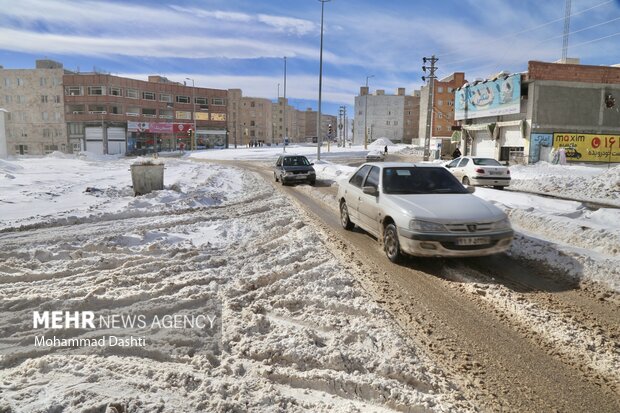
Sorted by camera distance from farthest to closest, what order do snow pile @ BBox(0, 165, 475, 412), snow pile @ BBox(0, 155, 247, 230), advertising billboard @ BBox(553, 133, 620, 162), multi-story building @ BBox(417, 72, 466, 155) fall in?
multi-story building @ BBox(417, 72, 466, 155) < advertising billboard @ BBox(553, 133, 620, 162) < snow pile @ BBox(0, 155, 247, 230) < snow pile @ BBox(0, 165, 475, 412)

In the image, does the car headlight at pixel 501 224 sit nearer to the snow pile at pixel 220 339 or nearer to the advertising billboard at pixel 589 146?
the snow pile at pixel 220 339

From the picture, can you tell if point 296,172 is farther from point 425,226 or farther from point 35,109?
point 35,109

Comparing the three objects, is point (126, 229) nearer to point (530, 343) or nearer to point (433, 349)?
point (433, 349)

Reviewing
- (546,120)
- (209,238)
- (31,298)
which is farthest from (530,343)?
(546,120)

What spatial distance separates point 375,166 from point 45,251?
5.72 metres

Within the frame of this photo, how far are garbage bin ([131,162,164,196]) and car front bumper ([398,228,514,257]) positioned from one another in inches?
410

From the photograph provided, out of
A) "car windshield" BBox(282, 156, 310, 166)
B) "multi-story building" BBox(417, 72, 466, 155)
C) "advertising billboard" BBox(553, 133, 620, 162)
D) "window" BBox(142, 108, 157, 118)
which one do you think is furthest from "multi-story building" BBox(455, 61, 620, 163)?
"window" BBox(142, 108, 157, 118)

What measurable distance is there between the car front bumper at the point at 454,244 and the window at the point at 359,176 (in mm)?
2539

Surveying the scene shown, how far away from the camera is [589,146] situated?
3020cm

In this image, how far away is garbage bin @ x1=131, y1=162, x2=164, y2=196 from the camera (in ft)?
44.7

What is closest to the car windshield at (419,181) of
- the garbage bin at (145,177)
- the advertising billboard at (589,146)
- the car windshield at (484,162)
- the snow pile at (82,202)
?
the snow pile at (82,202)

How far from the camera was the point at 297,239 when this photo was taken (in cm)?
761

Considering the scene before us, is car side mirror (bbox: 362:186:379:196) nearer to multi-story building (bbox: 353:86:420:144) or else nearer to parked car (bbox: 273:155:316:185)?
parked car (bbox: 273:155:316:185)

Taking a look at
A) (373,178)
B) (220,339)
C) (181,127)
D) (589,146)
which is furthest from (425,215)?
(181,127)
